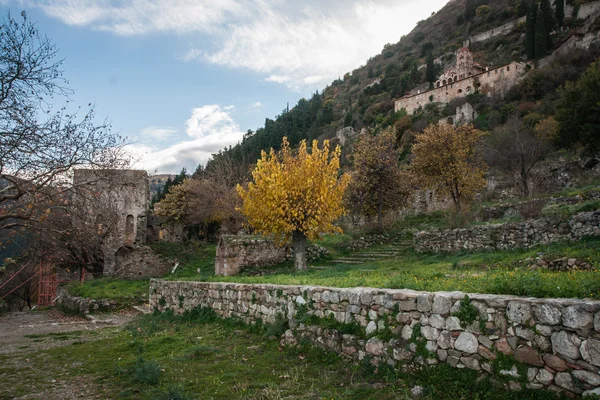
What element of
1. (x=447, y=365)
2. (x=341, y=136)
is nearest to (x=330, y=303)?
(x=447, y=365)

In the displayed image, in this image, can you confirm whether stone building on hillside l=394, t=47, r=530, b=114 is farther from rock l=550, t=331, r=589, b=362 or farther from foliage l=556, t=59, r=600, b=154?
rock l=550, t=331, r=589, b=362

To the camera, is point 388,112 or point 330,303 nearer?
point 330,303

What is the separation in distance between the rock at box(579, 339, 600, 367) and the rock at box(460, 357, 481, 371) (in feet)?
3.46

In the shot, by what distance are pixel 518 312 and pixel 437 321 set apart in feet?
3.30

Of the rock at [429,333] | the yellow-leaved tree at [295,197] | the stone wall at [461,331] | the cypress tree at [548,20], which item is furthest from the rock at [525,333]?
the cypress tree at [548,20]

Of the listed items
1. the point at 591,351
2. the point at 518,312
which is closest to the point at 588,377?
the point at 591,351

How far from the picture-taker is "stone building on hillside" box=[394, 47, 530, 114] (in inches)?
2373

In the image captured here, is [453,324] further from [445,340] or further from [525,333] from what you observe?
[525,333]

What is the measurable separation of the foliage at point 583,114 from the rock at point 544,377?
18.7 metres

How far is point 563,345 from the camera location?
3.54 meters

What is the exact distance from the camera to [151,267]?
25.3 metres

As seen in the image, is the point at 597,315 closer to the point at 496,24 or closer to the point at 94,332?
the point at 94,332

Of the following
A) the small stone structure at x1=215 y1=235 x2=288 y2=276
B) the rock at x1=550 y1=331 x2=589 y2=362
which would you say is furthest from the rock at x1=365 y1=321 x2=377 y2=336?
the small stone structure at x1=215 y1=235 x2=288 y2=276

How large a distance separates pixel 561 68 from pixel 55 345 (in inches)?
2307
